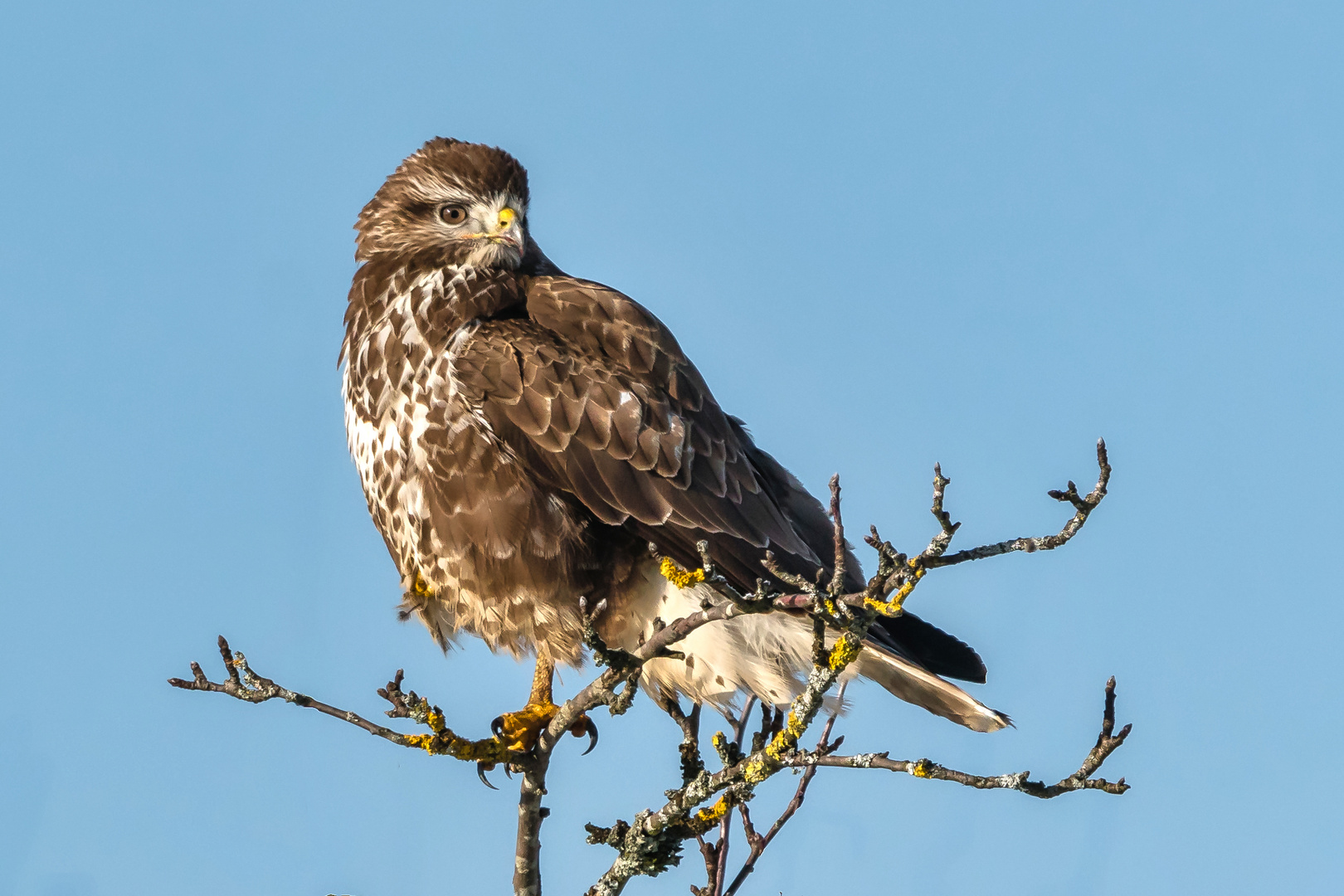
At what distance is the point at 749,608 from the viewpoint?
3.65 meters

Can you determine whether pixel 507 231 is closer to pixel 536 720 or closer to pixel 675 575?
pixel 536 720

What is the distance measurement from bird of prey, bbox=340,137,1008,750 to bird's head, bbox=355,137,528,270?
0.03 meters

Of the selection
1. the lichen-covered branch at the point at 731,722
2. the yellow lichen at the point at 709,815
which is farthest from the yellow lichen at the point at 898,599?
the yellow lichen at the point at 709,815

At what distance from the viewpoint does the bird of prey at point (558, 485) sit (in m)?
5.86

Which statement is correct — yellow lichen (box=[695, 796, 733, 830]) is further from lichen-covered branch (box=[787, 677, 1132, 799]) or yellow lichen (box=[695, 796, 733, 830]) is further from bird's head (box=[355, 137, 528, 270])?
bird's head (box=[355, 137, 528, 270])

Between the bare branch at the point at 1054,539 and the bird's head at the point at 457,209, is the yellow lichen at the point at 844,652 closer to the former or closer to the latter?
the bare branch at the point at 1054,539

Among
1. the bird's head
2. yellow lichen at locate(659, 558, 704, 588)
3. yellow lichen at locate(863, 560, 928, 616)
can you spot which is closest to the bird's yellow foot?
yellow lichen at locate(659, 558, 704, 588)

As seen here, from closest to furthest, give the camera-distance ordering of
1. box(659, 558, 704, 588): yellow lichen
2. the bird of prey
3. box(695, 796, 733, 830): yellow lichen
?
box(659, 558, 704, 588): yellow lichen → box(695, 796, 733, 830): yellow lichen → the bird of prey

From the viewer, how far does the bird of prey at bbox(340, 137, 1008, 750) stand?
586 centimetres

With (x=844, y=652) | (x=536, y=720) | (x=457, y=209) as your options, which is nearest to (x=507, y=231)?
(x=457, y=209)

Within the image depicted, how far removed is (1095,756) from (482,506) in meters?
2.82

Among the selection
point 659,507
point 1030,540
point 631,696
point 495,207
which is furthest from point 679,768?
→ point 495,207

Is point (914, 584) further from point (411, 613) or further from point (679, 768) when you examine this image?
point (411, 613)

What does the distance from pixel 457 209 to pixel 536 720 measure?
2.45 m
